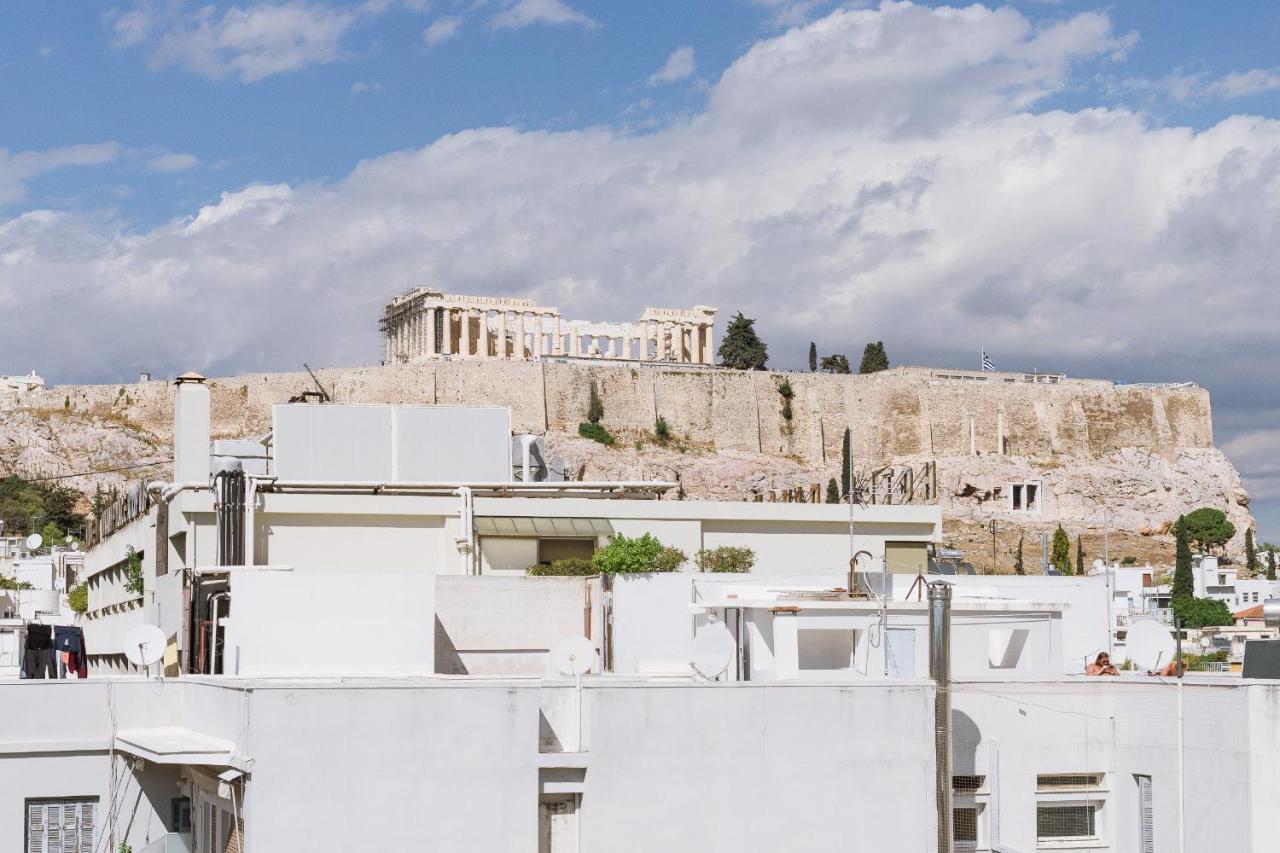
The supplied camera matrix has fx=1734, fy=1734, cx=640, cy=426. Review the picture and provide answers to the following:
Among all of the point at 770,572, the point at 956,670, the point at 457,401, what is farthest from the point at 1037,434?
the point at 956,670

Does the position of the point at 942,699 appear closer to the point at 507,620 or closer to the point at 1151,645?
the point at 1151,645

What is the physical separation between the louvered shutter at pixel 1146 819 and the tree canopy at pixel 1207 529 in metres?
76.7

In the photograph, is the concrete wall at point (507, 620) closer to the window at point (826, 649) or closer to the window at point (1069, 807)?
the window at point (826, 649)

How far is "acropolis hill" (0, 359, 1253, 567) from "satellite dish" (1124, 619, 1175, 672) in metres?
61.2

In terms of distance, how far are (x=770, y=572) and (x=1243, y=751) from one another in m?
12.2

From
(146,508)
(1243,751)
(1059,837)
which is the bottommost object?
(1059,837)

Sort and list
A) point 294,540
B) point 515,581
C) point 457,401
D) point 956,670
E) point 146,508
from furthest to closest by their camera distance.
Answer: point 457,401 → point 146,508 → point 294,540 → point 515,581 → point 956,670

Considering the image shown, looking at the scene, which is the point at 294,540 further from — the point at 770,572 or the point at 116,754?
the point at 116,754

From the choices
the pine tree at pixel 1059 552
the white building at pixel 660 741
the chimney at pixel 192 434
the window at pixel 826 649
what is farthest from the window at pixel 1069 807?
the pine tree at pixel 1059 552

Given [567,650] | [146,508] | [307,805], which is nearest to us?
[307,805]

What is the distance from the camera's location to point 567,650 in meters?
12.7

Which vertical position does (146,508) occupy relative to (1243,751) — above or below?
above

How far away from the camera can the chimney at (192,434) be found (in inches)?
962

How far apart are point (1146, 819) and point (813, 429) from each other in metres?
76.8
